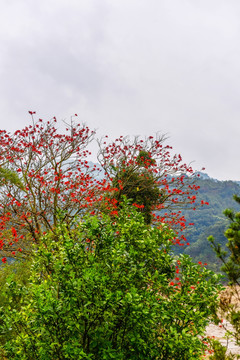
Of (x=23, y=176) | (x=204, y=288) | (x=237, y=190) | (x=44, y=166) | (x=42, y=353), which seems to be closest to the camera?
(x=42, y=353)

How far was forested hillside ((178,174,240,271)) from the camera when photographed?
59.3 meters

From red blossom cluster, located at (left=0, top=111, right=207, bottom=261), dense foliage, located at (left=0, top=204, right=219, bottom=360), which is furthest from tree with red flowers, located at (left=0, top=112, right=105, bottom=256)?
dense foliage, located at (left=0, top=204, right=219, bottom=360)

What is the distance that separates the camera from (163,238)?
3.66m

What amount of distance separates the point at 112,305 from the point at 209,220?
94.6 m

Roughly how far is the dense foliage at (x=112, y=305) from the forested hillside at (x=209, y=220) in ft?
170

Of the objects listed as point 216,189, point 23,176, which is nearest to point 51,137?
point 23,176

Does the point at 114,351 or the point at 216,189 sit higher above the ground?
the point at 216,189

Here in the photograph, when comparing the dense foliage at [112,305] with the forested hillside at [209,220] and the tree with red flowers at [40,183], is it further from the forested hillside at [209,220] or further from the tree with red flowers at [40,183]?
the forested hillside at [209,220]

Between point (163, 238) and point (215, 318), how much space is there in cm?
148

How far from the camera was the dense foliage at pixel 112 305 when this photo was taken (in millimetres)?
2846

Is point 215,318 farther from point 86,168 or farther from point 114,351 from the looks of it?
point 86,168

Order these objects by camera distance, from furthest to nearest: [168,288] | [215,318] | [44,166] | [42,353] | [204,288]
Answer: [44,166] < [215,318] < [168,288] < [204,288] < [42,353]

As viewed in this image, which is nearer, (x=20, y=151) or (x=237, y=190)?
(x=20, y=151)

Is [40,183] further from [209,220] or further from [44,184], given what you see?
[209,220]
